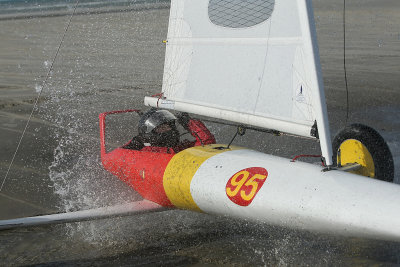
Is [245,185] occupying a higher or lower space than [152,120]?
lower

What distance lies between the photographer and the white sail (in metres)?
4.41

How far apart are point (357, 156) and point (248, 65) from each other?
58.2 inches

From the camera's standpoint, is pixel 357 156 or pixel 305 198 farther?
pixel 357 156

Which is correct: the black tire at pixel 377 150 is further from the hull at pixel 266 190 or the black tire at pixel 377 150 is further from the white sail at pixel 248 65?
the hull at pixel 266 190

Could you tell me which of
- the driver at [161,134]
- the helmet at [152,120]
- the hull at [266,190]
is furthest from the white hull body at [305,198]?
the helmet at [152,120]

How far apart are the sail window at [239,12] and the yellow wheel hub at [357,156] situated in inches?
62.6

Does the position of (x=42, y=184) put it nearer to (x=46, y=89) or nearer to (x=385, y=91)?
(x=46, y=89)

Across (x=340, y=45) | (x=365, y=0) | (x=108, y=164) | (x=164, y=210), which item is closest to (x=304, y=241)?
(x=164, y=210)

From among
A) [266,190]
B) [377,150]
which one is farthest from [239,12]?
[377,150]

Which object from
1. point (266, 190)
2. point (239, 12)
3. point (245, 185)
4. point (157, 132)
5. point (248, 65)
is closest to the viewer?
point (266, 190)

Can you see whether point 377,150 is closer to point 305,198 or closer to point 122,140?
point 305,198

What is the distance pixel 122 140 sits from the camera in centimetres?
830

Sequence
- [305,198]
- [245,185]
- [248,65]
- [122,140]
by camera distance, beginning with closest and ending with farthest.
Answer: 1. [305,198]
2. [245,185]
3. [248,65]
4. [122,140]

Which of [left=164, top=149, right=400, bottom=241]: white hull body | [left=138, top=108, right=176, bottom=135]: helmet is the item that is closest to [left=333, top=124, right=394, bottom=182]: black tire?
[left=164, top=149, right=400, bottom=241]: white hull body
